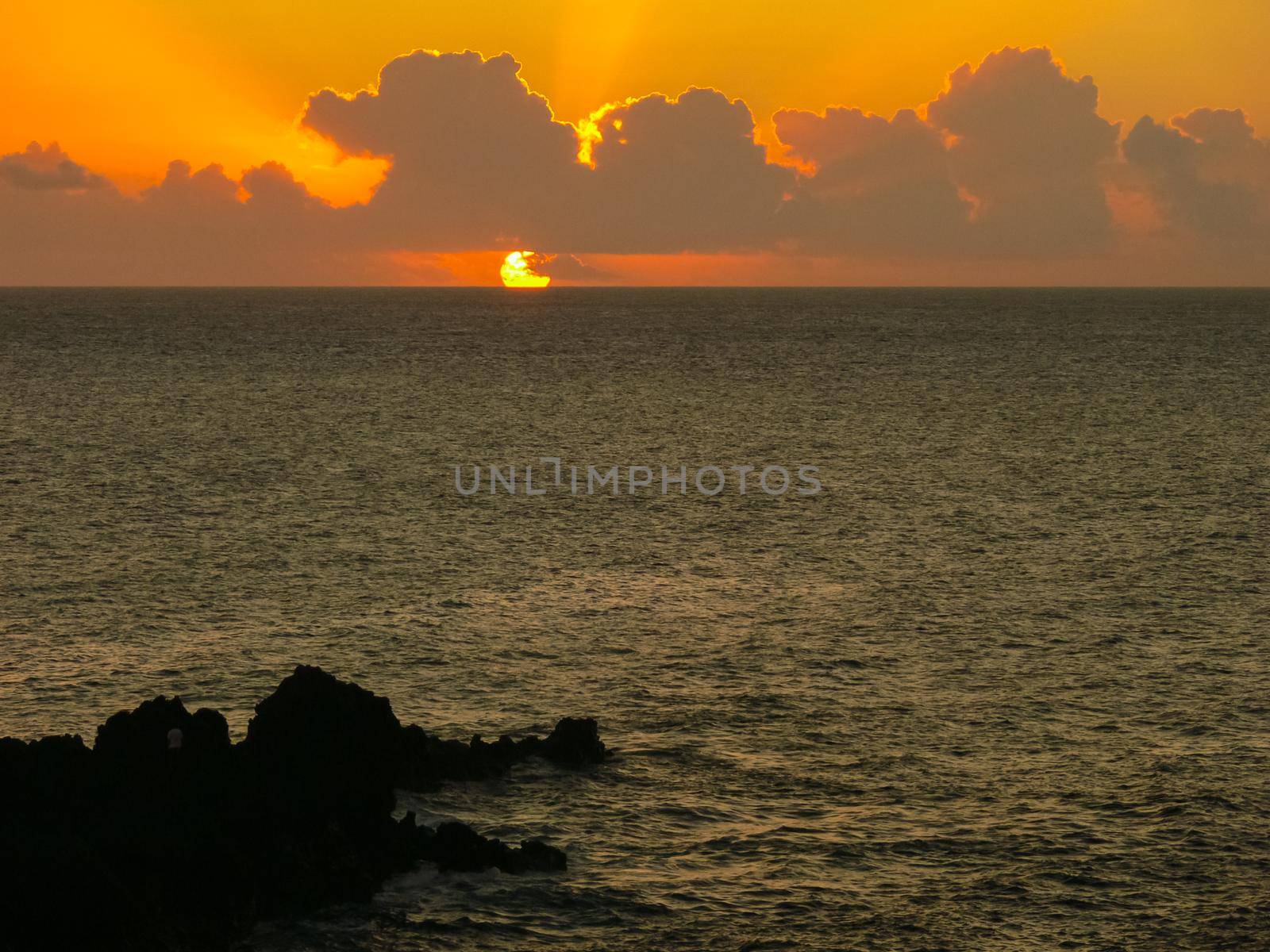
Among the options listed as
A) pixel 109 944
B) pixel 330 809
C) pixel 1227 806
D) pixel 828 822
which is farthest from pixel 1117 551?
pixel 109 944

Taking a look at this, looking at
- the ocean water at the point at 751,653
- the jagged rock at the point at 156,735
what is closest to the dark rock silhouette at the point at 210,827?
the jagged rock at the point at 156,735

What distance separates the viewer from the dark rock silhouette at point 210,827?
3200 centimetres

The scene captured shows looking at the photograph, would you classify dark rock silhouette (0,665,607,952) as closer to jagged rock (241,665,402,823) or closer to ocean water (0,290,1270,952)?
jagged rock (241,665,402,823)

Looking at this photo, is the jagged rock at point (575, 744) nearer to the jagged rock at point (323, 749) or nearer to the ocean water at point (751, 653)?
the ocean water at point (751, 653)

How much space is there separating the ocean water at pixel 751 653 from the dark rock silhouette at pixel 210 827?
1.07m

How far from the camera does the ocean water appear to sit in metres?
37.1

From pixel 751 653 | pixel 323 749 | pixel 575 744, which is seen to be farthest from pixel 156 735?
pixel 751 653

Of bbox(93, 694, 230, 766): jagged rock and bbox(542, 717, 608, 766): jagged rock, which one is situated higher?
bbox(93, 694, 230, 766): jagged rock

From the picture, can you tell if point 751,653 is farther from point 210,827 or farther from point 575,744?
point 210,827

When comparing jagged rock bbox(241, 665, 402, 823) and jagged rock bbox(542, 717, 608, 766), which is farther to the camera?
jagged rock bbox(542, 717, 608, 766)

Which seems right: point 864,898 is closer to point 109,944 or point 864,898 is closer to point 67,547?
point 109,944

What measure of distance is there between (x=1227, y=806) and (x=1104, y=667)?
1316 cm

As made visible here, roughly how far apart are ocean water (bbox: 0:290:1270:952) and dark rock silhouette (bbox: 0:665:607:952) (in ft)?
3.50

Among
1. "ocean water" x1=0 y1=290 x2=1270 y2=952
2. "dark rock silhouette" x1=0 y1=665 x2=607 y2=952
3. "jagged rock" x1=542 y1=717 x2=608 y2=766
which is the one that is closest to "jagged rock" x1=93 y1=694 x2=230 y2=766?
"dark rock silhouette" x1=0 y1=665 x2=607 y2=952
